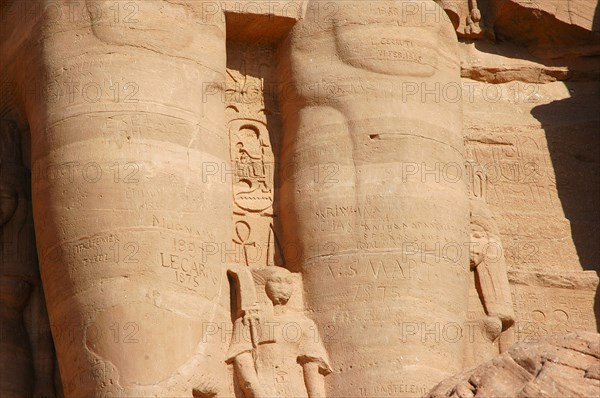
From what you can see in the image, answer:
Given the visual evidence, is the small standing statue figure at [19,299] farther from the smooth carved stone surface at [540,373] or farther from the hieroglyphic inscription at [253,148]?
the smooth carved stone surface at [540,373]

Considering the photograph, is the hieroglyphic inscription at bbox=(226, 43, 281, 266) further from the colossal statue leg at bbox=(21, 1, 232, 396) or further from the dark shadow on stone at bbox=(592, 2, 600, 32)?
the dark shadow on stone at bbox=(592, 2, 600, 32)

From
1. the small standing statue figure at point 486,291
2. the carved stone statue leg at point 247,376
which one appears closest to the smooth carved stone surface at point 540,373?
the carved stone statue leg at point 247,376

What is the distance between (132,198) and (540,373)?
393 centimetres

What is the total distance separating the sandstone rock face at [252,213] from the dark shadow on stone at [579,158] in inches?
7.6

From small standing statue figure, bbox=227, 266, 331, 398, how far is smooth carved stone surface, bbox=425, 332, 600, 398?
3.01 m

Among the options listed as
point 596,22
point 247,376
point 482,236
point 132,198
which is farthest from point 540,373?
point 596,22

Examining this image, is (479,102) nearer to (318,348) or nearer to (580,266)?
(580,266)

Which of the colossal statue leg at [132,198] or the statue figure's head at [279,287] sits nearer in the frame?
the colossal statue leg at [132,198]

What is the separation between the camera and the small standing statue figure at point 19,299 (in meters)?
13.1

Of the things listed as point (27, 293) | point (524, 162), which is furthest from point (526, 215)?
point (27, 293)

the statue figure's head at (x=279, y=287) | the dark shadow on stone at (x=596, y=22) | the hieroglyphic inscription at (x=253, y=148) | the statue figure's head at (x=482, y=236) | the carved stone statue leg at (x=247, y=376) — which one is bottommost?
the carved stone statue leg at (x=247, y=376)

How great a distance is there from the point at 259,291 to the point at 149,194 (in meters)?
1.01

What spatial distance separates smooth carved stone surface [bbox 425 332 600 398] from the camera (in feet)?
30.4

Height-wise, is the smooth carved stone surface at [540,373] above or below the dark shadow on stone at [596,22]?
below
